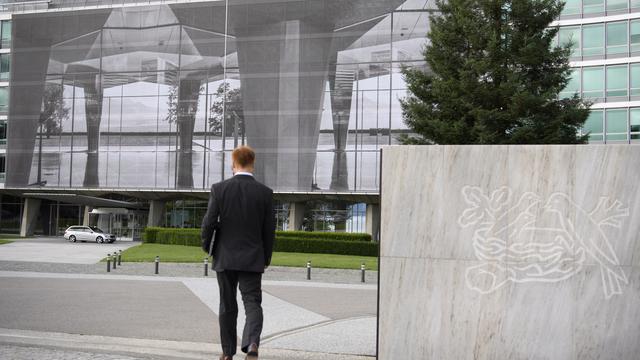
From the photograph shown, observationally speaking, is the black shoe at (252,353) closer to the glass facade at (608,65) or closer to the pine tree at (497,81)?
the pine tree at (497,81)

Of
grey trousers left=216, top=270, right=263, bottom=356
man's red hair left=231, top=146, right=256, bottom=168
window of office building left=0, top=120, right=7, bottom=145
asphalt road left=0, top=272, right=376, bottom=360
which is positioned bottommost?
asphalt road left=0, top=272, right=376, bottom=360

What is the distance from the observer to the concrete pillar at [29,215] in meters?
52.3

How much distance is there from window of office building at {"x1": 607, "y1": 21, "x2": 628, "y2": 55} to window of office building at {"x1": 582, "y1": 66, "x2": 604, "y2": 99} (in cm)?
125

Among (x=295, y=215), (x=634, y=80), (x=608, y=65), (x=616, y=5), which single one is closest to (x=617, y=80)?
(x=634, y=80)

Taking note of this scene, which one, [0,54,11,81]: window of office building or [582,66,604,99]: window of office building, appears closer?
[582,66,604,99]: window of office building

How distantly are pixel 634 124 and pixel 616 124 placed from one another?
95cm

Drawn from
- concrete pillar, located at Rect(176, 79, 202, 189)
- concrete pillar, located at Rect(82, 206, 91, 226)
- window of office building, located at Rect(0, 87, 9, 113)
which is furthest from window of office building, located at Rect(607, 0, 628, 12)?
window of office building, located at Rect(0, 87, 9, 113)

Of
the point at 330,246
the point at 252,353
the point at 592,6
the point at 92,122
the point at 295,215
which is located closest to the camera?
the point at 252,353

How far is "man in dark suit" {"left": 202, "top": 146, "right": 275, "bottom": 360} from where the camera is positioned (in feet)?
18.2

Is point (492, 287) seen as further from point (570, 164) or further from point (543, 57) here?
point (543, 57)

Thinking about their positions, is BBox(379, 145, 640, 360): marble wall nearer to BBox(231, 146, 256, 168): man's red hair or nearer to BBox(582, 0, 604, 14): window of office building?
BBox(231, 146, 256, 168): man's red hair

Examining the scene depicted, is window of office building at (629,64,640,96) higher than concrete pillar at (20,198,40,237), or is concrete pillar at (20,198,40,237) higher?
window of office building at (629,64,640,96)

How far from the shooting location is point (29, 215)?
173 feet

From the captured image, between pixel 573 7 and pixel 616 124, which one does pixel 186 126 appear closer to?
pixel 573 7
